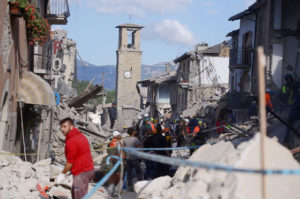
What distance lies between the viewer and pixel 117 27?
252ft

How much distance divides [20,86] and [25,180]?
6568 millimetres

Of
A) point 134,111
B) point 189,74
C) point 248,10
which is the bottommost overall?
point 134,111

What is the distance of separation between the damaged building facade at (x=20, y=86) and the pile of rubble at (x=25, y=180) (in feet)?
7.23

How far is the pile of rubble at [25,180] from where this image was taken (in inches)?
402

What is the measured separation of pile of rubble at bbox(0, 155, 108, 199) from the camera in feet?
33.5

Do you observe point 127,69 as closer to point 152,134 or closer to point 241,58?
point 241,58

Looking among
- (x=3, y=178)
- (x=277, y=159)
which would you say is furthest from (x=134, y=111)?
(x=277, y=159)

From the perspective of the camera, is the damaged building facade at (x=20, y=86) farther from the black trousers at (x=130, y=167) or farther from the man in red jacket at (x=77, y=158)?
the man in red jacket at (x=77, y=158)

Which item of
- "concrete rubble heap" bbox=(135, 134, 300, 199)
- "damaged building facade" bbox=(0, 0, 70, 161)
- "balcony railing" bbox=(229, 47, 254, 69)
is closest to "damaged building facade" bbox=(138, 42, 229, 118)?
"balcony railing" bbox=(229, 47, 254, 69)

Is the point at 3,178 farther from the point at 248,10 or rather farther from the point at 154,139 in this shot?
the point at 248,10

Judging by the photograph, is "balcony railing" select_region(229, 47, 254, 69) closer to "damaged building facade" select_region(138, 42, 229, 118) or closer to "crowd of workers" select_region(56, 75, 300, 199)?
"crowd of workers" select_region(56, 75, 300, 199)

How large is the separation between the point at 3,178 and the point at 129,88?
64.7m

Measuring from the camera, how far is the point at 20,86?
680 inches

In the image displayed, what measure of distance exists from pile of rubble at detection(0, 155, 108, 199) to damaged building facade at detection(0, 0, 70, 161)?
220cm
